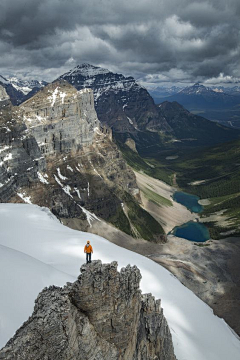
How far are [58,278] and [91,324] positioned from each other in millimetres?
13490

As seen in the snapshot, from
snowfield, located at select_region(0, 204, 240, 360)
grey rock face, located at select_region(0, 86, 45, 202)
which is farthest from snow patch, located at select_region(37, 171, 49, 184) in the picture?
snowfield, located at select_region(0, 204, 240, 360)

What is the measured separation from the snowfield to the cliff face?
5.67 meters

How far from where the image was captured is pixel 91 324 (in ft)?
94.2

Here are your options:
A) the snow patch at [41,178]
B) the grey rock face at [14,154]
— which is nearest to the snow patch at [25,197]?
the grey rock face at [14,154]

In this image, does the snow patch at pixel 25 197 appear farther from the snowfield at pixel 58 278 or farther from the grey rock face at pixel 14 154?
the snowfield at pixel 58 278

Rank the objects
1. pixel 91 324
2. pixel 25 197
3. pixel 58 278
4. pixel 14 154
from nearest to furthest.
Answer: pixel 91 324, pixel 58 278, pixel 25 197, pixel 14 154

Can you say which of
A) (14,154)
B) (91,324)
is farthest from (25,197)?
(91,324)

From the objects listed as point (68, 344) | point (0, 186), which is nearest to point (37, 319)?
point (68, 344)

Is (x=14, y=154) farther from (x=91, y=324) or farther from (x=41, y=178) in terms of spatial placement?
(x=91, y=324)

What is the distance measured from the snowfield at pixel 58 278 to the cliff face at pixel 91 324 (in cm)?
567

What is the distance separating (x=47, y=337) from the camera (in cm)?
2266

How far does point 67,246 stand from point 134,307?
34.4m

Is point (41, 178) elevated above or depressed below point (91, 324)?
below

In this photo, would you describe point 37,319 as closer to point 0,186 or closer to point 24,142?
point 0,186
